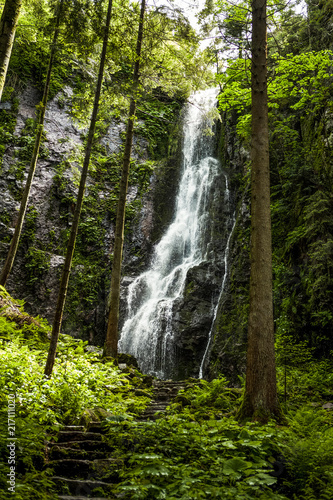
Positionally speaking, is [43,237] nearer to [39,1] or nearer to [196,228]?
[196,228]

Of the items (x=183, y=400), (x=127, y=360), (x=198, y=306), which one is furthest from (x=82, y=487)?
(x=198, y=306)

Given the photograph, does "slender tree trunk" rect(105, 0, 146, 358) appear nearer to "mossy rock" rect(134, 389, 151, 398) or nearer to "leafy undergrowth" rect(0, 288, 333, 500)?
"mossy rock" rect(134, 389, 151, 398)

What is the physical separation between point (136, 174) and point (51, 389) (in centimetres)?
1666

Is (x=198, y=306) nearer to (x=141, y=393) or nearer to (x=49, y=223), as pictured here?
(x=141, y=393)

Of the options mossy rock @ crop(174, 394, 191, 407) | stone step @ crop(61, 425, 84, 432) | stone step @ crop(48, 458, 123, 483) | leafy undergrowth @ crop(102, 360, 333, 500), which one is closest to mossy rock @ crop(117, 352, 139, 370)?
mossy rock @ crop(174, 394, 191, 407)

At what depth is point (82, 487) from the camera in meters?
2.86

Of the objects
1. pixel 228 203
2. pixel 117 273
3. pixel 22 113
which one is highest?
pixel 22 113

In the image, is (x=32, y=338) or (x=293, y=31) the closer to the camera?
(x=32, y=338)

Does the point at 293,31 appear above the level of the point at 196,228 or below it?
above

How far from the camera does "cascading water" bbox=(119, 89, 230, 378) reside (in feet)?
43.7

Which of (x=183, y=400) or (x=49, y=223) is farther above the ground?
(x=49, y=223)

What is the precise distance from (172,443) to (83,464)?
0.85 meters

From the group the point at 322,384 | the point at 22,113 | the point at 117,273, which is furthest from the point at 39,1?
the point at 322,384

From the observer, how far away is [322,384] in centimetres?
677
